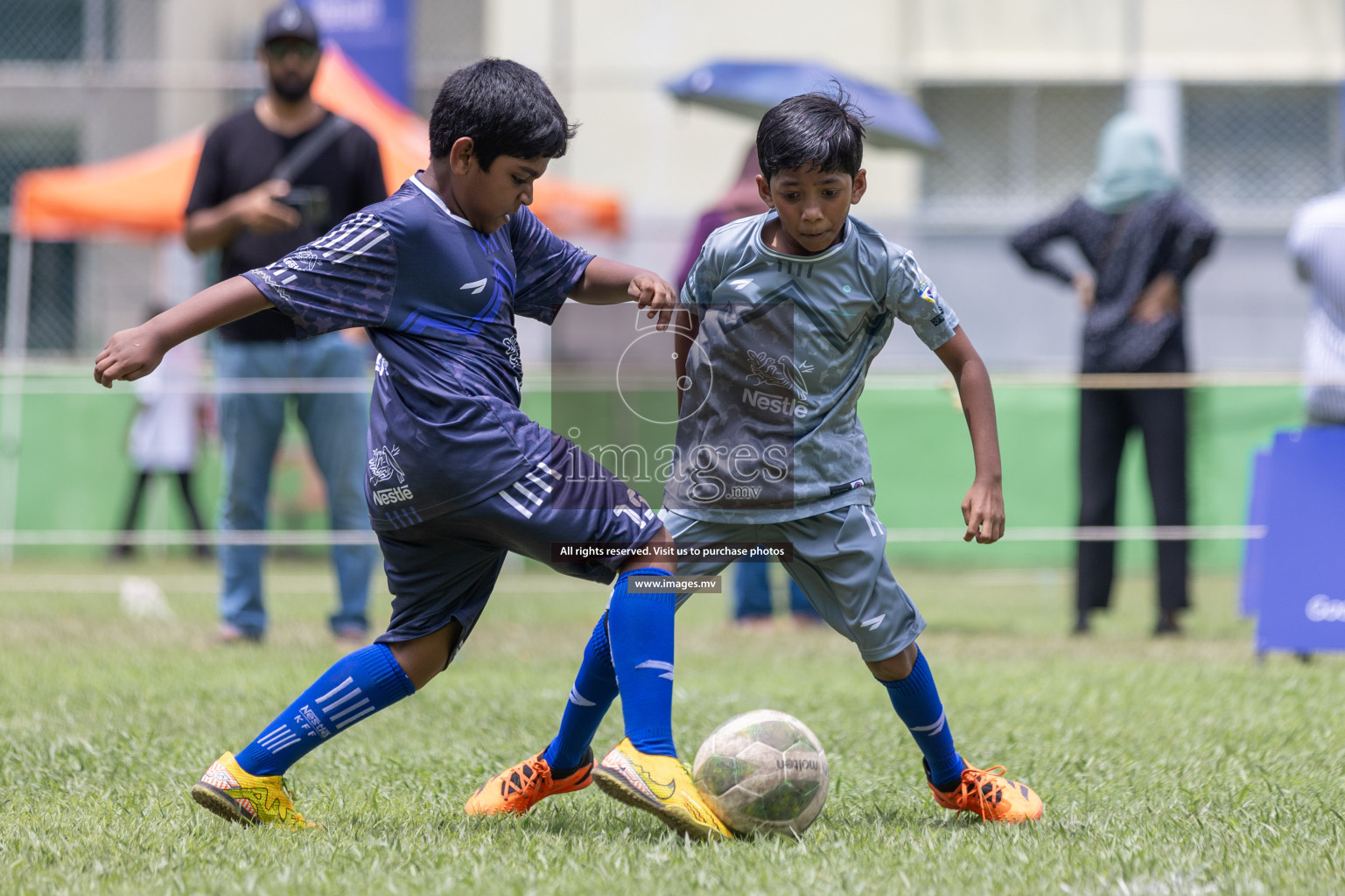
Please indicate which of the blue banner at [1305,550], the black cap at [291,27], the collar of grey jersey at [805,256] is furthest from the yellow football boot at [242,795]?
the blue banner at [1305,550]

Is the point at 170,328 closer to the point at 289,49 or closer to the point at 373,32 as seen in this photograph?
the point at 289,49

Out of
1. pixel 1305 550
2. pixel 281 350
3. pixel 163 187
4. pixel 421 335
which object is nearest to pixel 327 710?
pixel 421 335

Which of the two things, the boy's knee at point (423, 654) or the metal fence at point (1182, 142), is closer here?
the boy's knee at point (423, 654)

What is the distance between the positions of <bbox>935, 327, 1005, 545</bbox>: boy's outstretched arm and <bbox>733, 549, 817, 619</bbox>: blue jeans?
3687 mm

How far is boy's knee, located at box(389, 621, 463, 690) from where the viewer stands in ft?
10.3

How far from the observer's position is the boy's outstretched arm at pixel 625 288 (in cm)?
312

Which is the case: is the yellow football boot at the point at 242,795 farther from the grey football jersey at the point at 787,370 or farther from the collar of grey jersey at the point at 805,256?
the collar of grey jersey at the point at 805,256

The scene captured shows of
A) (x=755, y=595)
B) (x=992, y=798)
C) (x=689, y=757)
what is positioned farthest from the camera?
(x=755, y=595)

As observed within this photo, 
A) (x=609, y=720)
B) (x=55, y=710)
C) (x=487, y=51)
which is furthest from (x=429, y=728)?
(x=487, y=51)

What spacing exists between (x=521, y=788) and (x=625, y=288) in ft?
3.78

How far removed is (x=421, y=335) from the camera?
9.70 ft

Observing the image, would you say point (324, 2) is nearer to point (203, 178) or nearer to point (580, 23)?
point (580, 23)

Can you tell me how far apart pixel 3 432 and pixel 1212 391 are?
8.46 meters

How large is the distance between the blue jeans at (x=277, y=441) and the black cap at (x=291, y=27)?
3.94 feet
